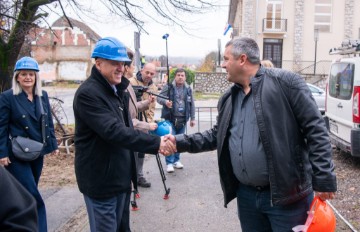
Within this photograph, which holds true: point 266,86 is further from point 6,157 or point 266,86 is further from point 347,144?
point 347,144

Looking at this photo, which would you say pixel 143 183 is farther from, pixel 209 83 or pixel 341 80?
pixel 209 83

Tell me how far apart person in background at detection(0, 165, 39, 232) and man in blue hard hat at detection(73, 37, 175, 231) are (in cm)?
160

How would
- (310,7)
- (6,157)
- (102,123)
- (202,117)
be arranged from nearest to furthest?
(102,123) < (6,157) < (202,117) < (310,7)

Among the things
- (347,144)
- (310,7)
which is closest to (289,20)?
(310,7)

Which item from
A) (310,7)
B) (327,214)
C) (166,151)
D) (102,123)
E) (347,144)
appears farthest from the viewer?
(310,7)

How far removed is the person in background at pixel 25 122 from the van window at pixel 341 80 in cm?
553

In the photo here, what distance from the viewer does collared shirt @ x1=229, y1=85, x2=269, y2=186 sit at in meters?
2.70

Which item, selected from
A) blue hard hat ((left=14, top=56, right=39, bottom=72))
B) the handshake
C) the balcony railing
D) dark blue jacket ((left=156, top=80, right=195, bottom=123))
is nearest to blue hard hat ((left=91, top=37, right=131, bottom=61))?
the handshake

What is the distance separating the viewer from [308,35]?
3612cm

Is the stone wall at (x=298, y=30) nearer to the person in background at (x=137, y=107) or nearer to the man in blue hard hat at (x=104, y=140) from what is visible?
the person in background at (x=137, y=107)

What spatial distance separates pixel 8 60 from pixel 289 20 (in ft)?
106

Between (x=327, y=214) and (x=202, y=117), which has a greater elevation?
(x=327, y=214)

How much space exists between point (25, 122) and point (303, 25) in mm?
35367

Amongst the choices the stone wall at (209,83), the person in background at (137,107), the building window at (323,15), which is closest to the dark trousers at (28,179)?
the person in background at (137,107)
